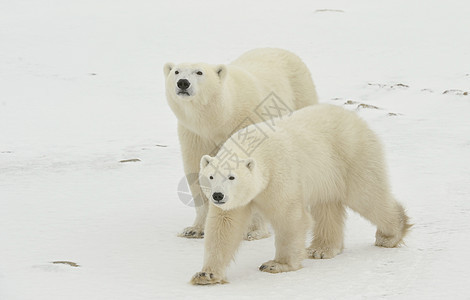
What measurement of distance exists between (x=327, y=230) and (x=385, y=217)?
1.44 feet

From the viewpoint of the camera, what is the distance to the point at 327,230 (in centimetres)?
618

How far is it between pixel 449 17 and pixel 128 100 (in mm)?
8173

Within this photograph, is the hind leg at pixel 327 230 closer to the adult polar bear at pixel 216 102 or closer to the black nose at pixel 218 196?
the adult polar bear at pixel 216 102

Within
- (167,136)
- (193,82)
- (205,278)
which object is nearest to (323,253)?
(205,278)

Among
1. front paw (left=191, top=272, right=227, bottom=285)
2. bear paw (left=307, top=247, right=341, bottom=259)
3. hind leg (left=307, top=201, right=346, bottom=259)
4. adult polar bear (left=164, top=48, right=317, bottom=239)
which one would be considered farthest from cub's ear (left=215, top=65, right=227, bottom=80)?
front paw (left=191, top=272, right=227, bottom=285)

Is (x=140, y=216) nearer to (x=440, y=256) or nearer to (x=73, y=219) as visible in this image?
(x=73, y=219)

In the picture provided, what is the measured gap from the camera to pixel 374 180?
6.05 metres

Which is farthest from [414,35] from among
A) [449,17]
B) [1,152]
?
[1,152]

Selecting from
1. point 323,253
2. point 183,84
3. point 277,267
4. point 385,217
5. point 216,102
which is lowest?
point 323,253

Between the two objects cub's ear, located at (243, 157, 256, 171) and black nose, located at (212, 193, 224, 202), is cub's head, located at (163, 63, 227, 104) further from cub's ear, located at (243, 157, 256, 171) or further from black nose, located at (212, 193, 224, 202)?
black nose, located at (212, 193, 224, 202)

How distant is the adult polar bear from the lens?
6371mm

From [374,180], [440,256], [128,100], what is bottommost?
[128,100]

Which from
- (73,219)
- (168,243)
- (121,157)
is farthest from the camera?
(121,157)

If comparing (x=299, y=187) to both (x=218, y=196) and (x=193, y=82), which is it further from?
(x=193, y=82)
